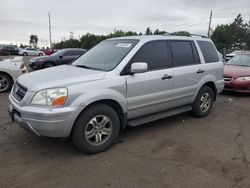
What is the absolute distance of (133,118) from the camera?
15.2ft

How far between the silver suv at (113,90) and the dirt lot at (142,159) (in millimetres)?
346

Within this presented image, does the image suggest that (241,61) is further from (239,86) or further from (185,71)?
(185,71)

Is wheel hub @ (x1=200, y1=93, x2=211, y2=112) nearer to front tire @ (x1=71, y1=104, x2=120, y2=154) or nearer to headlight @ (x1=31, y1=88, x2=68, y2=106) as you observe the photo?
front tire @ (x1=71, y1=104, x2=120, y2=154)

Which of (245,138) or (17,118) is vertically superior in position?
(17,118)

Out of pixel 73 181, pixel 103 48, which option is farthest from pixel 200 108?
pixel 73 181

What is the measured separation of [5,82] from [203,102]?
6258mm

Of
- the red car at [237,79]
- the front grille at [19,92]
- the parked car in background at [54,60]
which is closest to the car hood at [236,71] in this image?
the red car at [237,79]

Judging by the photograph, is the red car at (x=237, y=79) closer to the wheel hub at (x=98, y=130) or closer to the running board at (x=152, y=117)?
the running board at (x=152, y=117)

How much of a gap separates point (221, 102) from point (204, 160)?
4.15m

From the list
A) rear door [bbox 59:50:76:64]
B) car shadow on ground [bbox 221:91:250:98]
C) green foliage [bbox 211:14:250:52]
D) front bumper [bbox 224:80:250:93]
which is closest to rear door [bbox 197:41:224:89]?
front bumper [bbox 224:80:250:93]

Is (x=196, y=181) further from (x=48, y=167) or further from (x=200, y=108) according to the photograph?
(x=200, y=108)

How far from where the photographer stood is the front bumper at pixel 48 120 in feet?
11.8

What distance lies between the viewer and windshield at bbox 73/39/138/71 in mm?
4520

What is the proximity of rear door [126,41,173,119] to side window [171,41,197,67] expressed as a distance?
23cm
